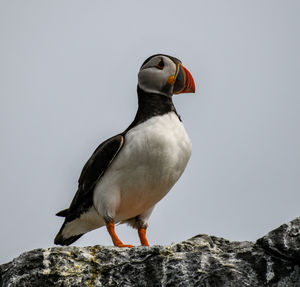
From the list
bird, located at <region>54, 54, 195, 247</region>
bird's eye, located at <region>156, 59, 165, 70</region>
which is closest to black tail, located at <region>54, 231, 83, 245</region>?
bird, located at <region>54, 54, 195, 247</region>

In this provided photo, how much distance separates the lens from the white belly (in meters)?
8.03

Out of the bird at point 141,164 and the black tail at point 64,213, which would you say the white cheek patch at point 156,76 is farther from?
the black tail at point 64,213

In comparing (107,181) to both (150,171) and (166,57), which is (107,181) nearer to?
(150,171)

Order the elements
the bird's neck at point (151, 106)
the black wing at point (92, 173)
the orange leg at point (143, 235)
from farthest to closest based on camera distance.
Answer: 1. the orange leg at point (143, 235)
2. the bird's neck at point (151, 106)
3. the black wing at point (92, 173)

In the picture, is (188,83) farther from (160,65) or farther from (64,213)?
(64,213)

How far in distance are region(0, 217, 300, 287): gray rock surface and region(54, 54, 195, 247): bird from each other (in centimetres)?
190

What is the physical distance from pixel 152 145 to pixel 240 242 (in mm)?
2149

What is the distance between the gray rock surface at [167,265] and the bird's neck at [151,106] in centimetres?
277

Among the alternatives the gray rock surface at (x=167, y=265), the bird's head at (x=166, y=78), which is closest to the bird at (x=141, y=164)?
the bird's head at (x=166, y=78)

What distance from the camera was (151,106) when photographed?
8664 mm

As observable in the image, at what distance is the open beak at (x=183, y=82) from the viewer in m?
8.95

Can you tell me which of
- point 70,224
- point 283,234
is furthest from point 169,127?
point 283,234

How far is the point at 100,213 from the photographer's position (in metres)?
8.28

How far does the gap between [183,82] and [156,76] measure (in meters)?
0.40
